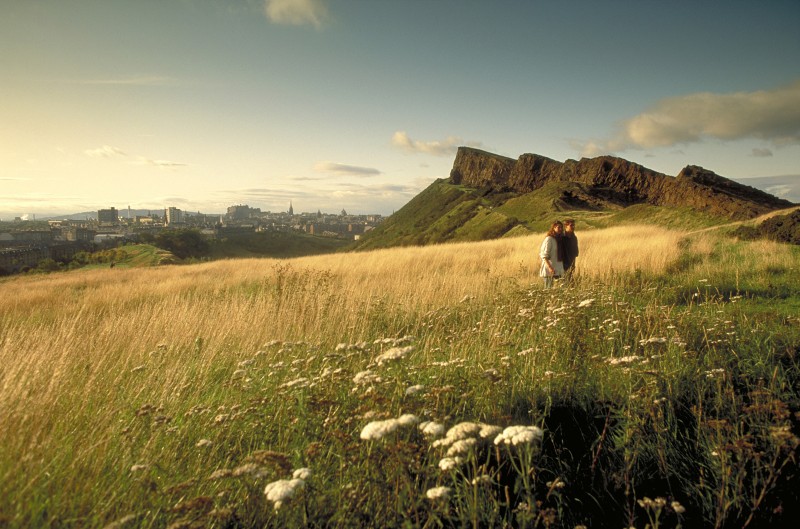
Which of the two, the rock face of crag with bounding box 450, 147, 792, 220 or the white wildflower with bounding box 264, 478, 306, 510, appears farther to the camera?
the rock face of crag with bounding box 450, 147, 792, 220

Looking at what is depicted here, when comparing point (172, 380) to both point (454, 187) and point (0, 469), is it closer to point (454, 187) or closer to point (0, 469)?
point (0, 469)

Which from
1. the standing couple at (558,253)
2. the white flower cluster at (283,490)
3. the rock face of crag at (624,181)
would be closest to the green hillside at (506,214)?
the rock face of crag at (624,181)

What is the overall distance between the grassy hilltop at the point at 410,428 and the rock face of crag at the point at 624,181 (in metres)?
35.1

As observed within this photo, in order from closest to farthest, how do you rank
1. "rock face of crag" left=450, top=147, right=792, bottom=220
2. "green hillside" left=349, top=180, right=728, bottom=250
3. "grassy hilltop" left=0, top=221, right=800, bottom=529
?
1. "grassy hilltop" left=0, top=221, right=800, bottom=529
2. "green hillside" left=349, top=180, right=728, bottom=250
3. "rock face of crag" left=450, top=147, right=792, bottom=220

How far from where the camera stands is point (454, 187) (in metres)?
144

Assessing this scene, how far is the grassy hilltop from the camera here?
2.24 m

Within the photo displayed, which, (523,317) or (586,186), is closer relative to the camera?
(523,317)

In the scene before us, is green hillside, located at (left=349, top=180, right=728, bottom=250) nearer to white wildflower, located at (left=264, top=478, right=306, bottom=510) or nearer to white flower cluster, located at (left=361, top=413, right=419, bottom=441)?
white flower cluster, located at (left=361, top=413, right=419, bottom=441)

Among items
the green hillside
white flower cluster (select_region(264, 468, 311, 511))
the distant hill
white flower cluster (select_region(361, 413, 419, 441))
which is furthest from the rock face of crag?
white flower cluster (select_region(264, 468, 311, 511))

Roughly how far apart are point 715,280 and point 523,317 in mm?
7965

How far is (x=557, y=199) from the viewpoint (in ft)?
227

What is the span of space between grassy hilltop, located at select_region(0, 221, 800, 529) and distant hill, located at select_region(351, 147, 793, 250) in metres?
31.6

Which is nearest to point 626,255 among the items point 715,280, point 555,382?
point 715,280

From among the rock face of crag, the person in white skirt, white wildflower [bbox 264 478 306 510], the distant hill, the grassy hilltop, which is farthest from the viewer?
the rock face of crag
